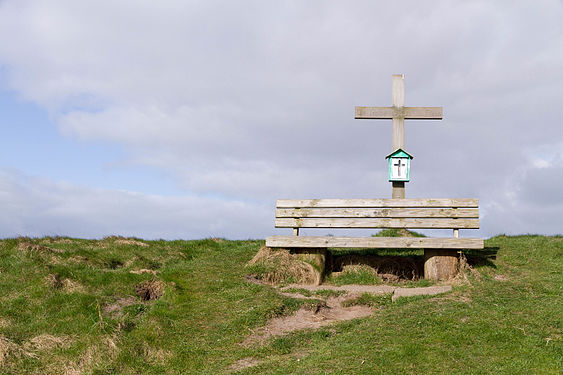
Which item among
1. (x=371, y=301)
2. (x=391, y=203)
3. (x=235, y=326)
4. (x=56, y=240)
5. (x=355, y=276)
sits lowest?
(x=235, y=326)

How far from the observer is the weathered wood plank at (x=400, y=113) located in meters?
20.4

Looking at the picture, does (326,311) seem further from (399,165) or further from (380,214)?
(399,165)

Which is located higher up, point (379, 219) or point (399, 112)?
point (399, 112)

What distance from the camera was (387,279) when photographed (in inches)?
679

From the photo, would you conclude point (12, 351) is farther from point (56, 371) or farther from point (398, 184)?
point (398, 184)

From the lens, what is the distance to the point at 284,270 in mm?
16469

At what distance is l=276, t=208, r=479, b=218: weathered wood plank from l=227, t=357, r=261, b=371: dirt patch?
728 centimetres

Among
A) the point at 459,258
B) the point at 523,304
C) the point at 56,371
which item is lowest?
the point at 56,371

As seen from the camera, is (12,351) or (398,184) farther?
(398,184)

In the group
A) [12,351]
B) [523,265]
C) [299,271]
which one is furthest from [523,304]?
[12,351]

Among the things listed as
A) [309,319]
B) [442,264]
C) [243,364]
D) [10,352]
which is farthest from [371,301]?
[10,352]

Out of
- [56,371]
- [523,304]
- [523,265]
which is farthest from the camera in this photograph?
[523,265]

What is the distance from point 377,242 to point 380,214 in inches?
39.3

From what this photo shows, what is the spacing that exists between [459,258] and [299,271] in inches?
217
